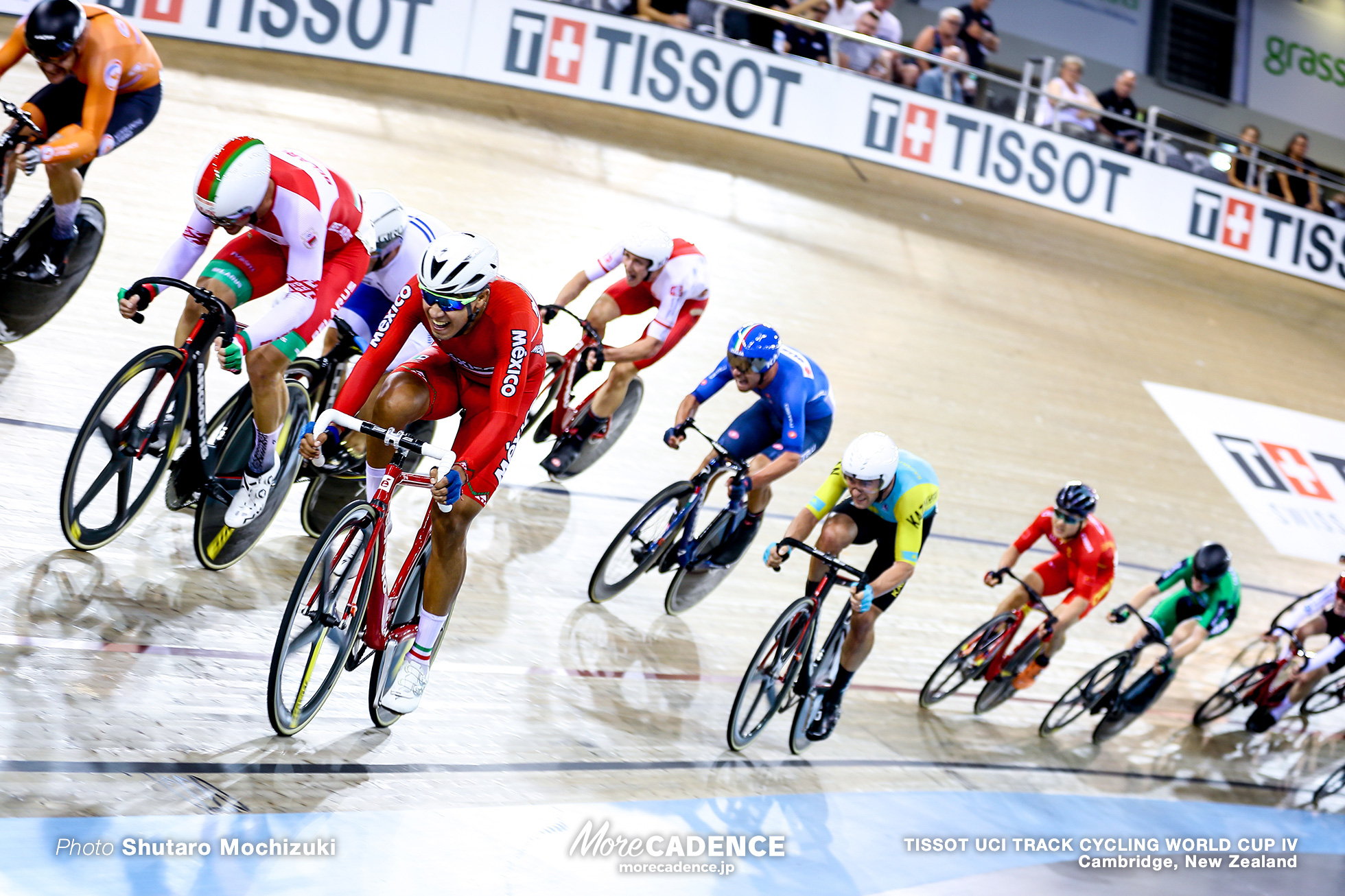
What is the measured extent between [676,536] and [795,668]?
82 cm

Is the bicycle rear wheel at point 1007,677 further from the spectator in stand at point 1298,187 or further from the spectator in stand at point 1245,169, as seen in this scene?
the spectator in stand at point 1298,187

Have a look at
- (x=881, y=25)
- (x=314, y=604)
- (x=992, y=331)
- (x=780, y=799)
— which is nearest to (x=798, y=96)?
(x=881, y=25)

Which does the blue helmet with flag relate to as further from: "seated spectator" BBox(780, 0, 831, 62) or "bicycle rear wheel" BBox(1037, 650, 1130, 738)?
"seated spectator" BBox(780, 0, 831, 62)

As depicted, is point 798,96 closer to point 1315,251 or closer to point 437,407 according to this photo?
point 1315,251

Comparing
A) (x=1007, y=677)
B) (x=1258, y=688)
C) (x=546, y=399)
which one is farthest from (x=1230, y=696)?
(x=546, y=399)

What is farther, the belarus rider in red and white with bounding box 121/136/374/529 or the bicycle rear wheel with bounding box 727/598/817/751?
the bicycle rear wheel with bounding box 727/598/817/751

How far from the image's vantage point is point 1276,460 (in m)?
9.45

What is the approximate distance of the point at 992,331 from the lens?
9.28m

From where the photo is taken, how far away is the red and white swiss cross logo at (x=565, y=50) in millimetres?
9148

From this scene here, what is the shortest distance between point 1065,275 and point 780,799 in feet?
26.2

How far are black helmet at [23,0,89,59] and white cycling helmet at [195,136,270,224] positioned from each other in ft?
3.40

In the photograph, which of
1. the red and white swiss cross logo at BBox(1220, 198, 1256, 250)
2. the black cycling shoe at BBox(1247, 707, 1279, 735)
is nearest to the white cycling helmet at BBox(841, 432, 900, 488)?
the black cycling shoe at BBox(1247, 707, 1279, 735)

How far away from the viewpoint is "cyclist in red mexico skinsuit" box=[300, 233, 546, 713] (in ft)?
9.22

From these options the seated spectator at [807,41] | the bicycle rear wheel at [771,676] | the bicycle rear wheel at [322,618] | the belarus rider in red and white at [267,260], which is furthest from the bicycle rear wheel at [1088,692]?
the seated spectator at [807,41]
